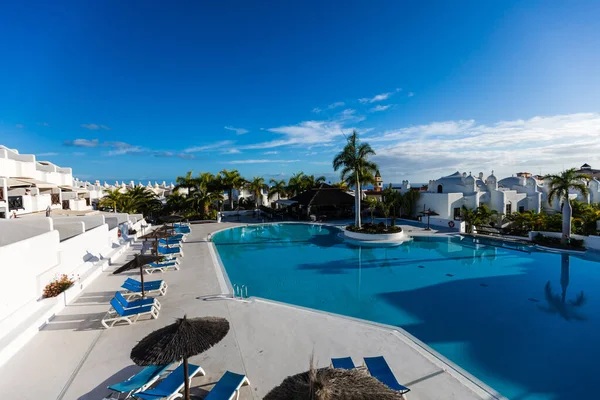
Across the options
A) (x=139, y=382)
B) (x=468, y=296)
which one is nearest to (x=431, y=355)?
→ (x=468, y=296)

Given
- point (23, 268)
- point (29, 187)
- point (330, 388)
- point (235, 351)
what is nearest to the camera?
point (330, 388)

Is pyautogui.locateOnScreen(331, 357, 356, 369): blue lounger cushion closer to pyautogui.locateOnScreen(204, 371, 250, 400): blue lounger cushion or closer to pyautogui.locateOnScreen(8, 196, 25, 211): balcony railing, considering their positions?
pyautogui.locateOnScreen(204, 371, 250, 400): blue lounger cushion

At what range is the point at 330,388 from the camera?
291 centimetres

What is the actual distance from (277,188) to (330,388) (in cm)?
3133

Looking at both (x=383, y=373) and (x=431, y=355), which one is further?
(x=431, y=355)

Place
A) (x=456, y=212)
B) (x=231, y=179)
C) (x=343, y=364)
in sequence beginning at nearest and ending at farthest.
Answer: (x=343, y=364)
(x=456, y=212)
(x=231, y=179)

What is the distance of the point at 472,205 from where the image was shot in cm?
2591

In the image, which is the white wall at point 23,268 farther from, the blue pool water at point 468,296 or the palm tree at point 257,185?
the palm tree at point 257,185

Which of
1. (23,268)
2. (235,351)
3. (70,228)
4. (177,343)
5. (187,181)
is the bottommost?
(235,351)

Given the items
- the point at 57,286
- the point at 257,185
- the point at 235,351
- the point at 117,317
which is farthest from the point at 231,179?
the point at 235,351

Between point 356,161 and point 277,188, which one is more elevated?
point 356,161

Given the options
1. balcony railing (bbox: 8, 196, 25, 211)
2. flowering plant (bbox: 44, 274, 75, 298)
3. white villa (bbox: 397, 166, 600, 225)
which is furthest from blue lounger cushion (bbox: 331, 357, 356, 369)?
white villa (bbox: 397, 166, 600, 225)

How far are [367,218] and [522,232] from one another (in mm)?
12673

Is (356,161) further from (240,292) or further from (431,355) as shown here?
(431,355)
